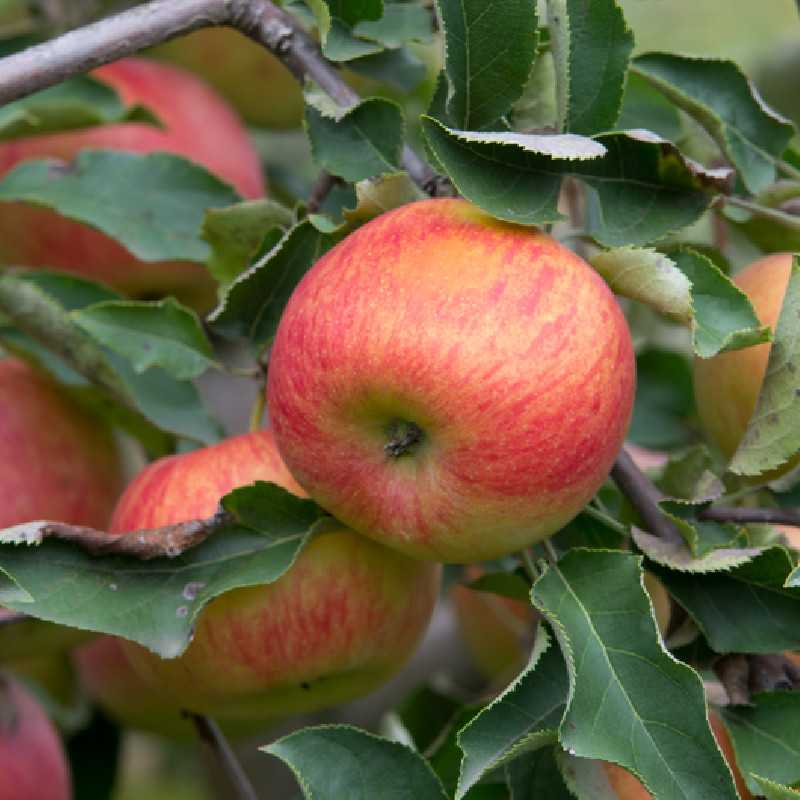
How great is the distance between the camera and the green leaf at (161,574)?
86 cm

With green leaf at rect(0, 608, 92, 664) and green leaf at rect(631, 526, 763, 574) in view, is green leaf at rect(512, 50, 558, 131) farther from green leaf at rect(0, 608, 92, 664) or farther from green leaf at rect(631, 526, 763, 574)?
green leaf at rect(0, 608, 92, 664)

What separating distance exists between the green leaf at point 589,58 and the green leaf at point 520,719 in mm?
342

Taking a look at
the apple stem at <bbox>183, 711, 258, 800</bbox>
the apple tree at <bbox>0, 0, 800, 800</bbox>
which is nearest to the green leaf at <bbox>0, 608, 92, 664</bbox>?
the apple tree at <bbox>0, 0, 800, 800</bbox>

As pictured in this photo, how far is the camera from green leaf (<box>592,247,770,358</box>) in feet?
2.73

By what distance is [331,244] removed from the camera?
38.3 inches

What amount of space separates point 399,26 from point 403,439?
391 millimetres

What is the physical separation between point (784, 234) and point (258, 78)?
27.1 inches

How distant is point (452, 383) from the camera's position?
79 centimetres

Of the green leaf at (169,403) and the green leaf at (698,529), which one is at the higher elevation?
the green leaf at (698,529)

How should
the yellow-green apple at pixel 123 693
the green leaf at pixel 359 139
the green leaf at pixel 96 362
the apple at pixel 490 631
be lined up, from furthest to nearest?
the apple at pixel 490 631
the yellow-green apple at pixel 123 693
the green leaf at pixel 96 362
the green leaf at pixel 359 139

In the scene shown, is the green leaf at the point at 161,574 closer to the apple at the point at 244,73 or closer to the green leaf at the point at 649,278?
the green leaf at the point at 649,278

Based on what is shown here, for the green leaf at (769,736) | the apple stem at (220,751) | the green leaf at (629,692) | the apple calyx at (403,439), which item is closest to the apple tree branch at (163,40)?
the apple calyx at (403,439)

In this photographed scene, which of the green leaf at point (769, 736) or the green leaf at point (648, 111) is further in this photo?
the green leaf at point (648, 111)

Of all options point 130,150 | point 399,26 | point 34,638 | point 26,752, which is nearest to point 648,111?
point 399,26
